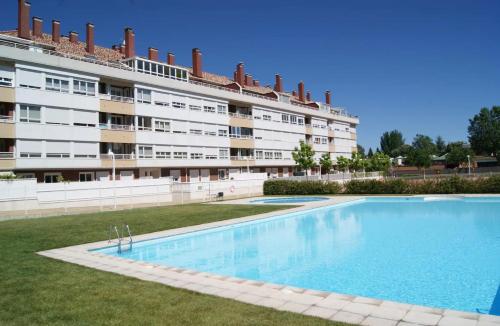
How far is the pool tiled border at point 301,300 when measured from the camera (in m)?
5.96

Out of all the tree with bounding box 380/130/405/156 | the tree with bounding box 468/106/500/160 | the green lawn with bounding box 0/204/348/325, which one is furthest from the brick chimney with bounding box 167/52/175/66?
the tree with bounding box 380/130/405/156

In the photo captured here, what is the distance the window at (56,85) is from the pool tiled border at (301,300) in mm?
27593

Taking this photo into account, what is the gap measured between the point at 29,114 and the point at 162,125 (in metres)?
13.6

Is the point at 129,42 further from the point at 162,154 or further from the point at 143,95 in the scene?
the point at 162,154

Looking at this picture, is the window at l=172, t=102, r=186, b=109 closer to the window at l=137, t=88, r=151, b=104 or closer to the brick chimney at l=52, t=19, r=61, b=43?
the window at l=137, t=88, r=151, b=104

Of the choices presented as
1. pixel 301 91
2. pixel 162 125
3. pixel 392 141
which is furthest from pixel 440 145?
pixel 162 125

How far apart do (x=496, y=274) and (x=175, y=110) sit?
38.4 metres

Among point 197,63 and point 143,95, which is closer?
point 143,95

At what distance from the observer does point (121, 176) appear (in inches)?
1551

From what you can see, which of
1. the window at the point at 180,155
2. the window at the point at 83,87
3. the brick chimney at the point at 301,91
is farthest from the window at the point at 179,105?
the brick chimney at the point at 301,91

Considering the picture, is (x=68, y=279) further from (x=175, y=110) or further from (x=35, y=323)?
(x=175, y=110)

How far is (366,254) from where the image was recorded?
1366cm

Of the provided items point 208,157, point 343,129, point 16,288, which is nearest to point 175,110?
point 208,157

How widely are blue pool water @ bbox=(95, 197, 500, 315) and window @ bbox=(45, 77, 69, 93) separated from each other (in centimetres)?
2403
